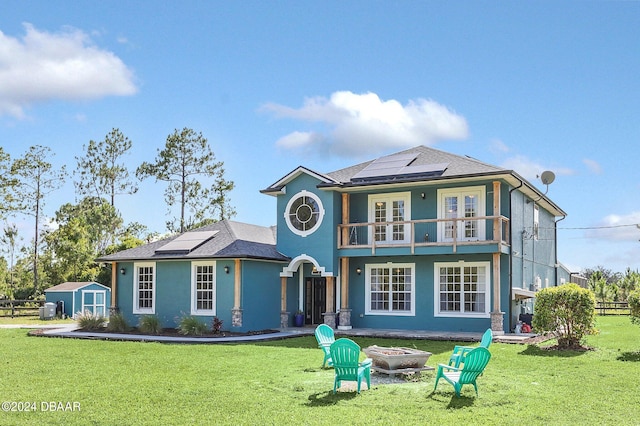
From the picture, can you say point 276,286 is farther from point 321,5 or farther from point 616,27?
point 616,27

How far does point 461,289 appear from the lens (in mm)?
20344

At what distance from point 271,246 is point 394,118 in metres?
6.46

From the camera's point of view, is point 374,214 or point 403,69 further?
point 374,214

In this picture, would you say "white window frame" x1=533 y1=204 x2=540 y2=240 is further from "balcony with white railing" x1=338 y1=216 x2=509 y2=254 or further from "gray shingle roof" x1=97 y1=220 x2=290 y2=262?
"gray shingle roof" x1=97 y1=220 x2=290 y2=262

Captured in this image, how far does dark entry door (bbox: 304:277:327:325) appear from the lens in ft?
76.8

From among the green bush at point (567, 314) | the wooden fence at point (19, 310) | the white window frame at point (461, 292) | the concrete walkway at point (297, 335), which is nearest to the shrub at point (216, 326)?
the concrete walkway at point (297, 335)

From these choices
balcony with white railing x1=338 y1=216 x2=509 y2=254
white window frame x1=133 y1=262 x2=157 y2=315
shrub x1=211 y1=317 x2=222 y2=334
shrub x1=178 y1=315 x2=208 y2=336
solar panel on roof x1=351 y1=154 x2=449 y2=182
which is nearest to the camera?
balcony with white railing x1=338 y1=216 x2=509 y2=254

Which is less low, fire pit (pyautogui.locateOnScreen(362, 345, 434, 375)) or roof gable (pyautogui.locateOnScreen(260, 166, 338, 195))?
roof gable (pyautogui.locateOnScreen(260, 166, 338, 195))

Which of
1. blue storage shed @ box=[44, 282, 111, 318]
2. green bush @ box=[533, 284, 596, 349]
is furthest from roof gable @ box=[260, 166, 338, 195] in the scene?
blue storage shed @ box=[44, 282, 111, 318]

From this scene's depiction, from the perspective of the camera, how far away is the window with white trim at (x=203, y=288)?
21.4 metres

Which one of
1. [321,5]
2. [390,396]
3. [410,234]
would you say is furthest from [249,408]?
[410,234]

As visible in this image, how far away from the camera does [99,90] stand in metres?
20.0

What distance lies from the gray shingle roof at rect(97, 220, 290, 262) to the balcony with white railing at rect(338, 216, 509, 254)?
268 centimetres

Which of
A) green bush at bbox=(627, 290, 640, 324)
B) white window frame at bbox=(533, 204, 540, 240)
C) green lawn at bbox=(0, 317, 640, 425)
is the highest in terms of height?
white window frame at bbox=(533, 204, 540, 240)
